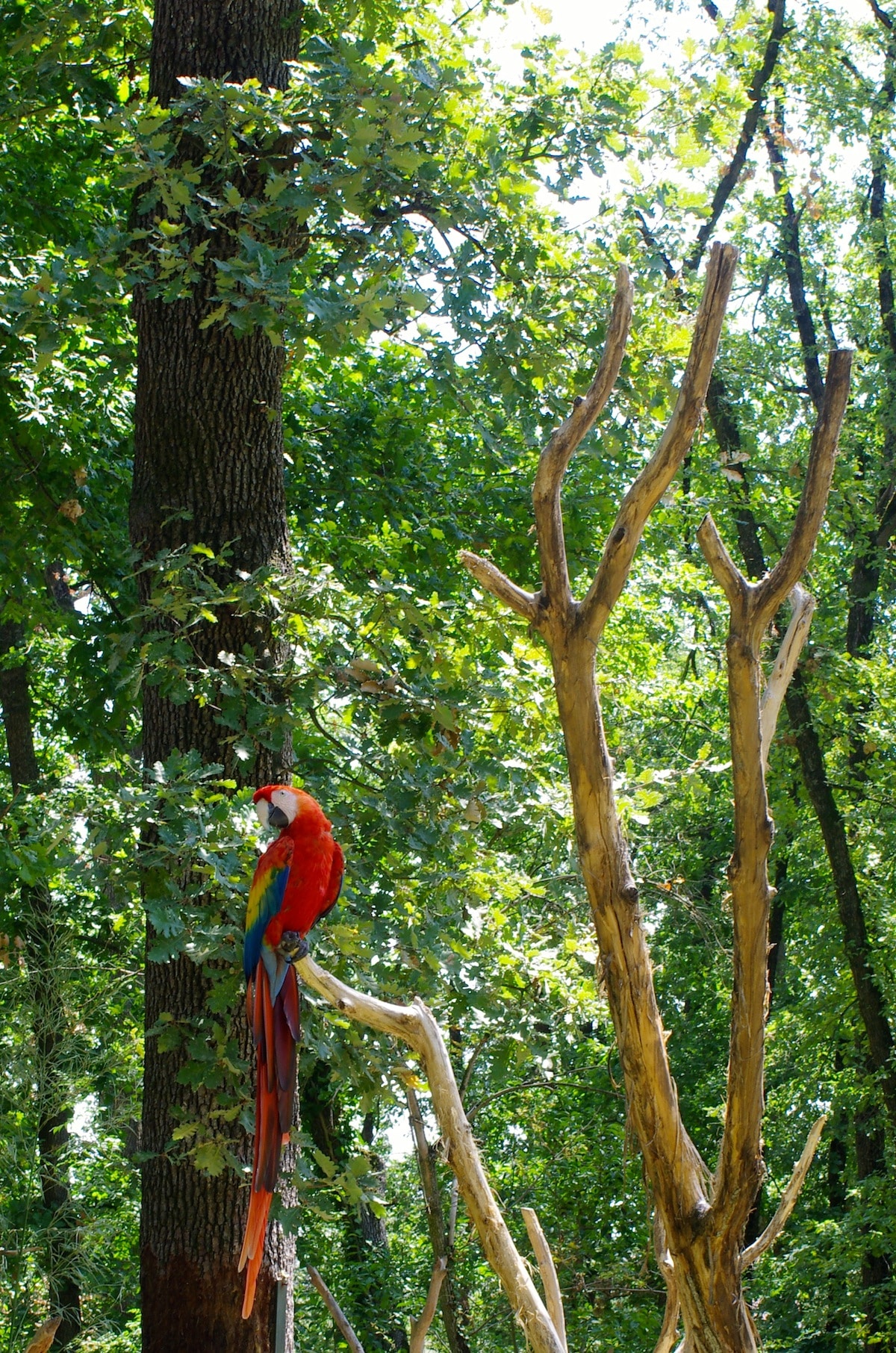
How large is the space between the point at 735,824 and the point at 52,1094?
16.0 ft

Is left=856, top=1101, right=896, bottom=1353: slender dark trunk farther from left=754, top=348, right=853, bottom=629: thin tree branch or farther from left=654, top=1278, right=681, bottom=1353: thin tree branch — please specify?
left=754, top=348, right=853, bottom=629: thin tree branch

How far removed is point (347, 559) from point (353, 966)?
2.61m

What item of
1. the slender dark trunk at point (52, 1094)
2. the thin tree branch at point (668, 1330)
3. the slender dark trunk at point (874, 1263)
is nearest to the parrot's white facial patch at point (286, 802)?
the thin tree branch at point (668, 1330)

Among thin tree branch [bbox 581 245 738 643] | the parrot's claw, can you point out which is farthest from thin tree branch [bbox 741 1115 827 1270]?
thin tree branch [bbox 581 245 738 643]

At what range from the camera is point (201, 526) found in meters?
4.08

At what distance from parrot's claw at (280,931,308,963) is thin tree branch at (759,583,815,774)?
3.84 ft

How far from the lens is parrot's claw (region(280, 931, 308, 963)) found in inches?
115

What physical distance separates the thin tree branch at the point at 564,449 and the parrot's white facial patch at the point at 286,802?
880mm

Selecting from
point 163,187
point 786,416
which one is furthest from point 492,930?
point 786,416

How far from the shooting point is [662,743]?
9906 mm

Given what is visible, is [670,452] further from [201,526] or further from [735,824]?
[201,526]

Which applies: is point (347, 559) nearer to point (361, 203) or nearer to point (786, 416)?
point (361, 203)

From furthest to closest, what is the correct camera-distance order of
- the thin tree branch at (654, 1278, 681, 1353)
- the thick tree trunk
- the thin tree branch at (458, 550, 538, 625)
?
the thick tree trunk < the thin tree branch at (654, 1278, 681, 1353) < the thin tree branch at (458, 550, 538, 625)

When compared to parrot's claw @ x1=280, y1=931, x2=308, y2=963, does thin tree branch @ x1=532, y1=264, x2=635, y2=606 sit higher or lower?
higher
